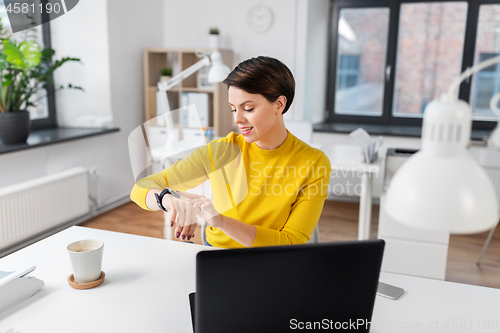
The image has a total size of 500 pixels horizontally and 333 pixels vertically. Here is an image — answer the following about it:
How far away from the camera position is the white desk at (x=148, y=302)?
3.09 feet

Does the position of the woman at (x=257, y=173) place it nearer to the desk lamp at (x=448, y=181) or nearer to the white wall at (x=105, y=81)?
the desk lamp at (x=448, y=181)

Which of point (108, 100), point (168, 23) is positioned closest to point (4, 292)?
point (108, 100)

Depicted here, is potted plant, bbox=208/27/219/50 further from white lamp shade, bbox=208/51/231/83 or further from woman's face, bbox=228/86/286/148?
woman's face, bbox=228/86/286/148

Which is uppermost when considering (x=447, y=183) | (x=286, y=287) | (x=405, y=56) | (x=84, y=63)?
(x=405, y=56)

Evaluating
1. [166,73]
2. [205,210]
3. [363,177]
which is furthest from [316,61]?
[205,210]

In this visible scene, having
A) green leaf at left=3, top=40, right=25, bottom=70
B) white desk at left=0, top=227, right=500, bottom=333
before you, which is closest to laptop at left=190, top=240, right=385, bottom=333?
white desk at left=0, top=227, right=500, bottom=333

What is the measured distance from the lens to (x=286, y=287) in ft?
2.46

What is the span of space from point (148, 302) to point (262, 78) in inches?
26.7

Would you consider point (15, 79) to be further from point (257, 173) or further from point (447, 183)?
point (447, 183)

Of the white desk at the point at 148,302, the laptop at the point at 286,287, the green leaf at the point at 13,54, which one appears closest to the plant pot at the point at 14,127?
the green leaf at the point at 13,54

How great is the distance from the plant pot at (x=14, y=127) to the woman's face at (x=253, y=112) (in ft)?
7.35

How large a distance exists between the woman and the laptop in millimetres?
413

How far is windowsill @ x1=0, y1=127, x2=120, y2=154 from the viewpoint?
2893mm

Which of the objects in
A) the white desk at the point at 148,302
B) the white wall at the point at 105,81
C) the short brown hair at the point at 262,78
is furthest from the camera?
the white wall at the point at 105,81
